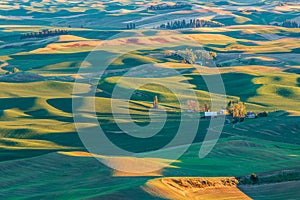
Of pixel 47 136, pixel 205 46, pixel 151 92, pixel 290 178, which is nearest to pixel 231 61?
pixel 205 46

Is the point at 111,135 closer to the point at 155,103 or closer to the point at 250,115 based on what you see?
the point at 250,115

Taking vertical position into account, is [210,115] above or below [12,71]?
above

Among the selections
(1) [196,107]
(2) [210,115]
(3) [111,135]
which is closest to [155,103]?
(1) [196,107]

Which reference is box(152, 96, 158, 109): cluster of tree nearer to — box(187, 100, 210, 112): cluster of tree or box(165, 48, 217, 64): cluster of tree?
box(187, 100, 210, 112): cluster of tree

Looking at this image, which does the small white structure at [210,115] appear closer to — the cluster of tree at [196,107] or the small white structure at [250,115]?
the cluster of tree at [196,107]

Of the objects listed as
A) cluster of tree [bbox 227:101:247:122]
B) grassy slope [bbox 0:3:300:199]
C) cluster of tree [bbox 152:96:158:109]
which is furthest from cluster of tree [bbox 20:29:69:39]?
cluster of tree [bbox 227:101:247:122]

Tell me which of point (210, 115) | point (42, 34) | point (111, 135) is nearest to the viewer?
point (111, 135)

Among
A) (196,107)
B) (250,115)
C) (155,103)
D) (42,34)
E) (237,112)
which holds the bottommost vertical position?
(42,34)

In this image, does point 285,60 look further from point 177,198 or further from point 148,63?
point 177,198

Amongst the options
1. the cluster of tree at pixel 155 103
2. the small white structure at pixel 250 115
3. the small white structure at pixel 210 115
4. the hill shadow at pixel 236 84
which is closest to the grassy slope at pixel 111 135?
the hill shadow at pixel 236 84
